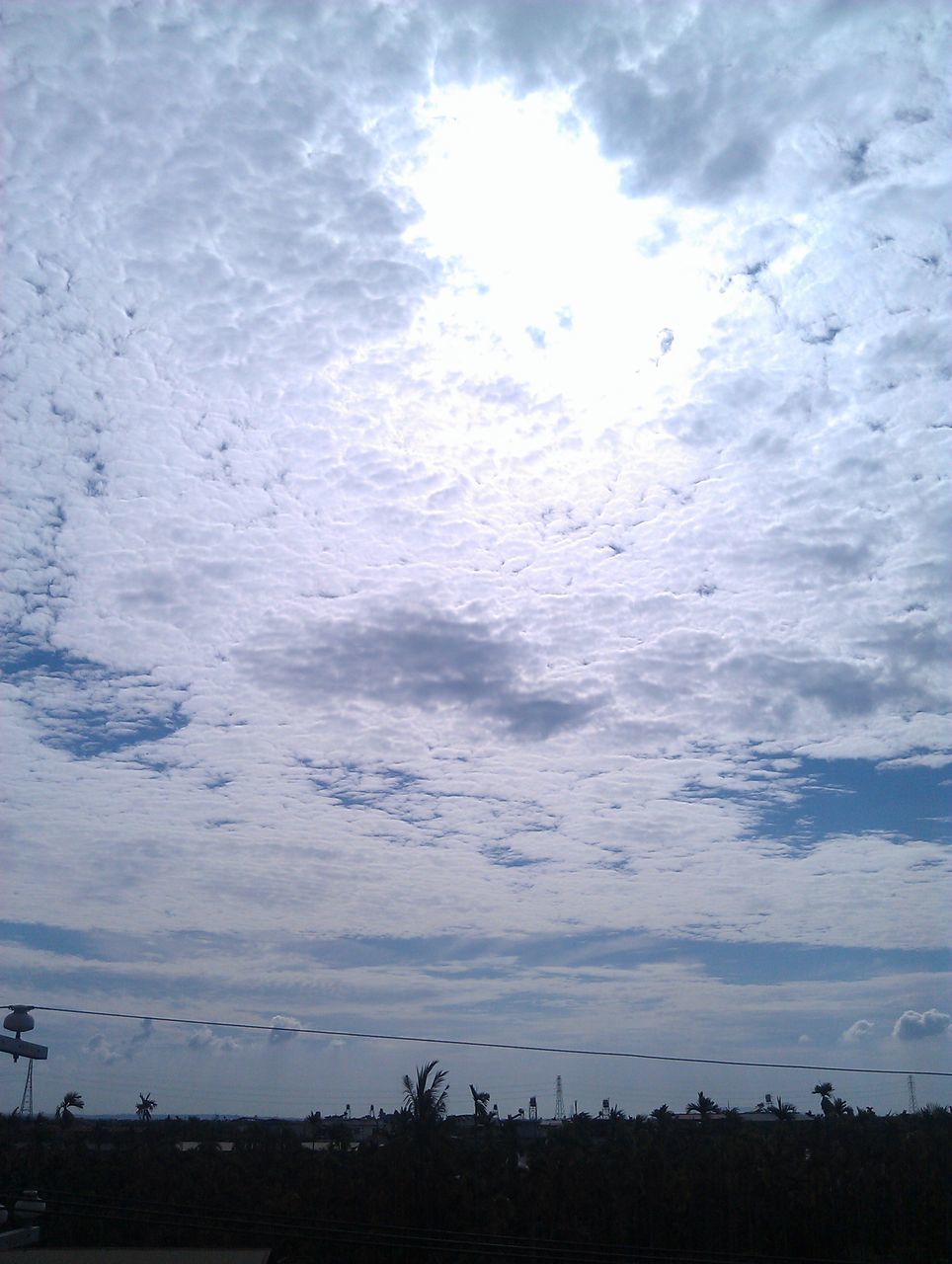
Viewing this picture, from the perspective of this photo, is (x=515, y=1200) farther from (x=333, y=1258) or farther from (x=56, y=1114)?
(x=56, y=1114)

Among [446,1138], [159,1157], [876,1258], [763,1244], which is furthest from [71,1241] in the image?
[876,1258]

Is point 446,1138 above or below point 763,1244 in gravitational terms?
above

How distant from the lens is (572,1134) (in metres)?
60.8

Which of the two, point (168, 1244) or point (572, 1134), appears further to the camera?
point (572, 1134)

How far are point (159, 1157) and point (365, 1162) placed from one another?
1026 centimetres

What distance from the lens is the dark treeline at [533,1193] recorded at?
3794 centimetres

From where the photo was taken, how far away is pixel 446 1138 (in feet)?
154

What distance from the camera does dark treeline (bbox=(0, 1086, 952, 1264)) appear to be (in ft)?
124

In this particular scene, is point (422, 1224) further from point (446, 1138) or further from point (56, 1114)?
point (56, 1114)

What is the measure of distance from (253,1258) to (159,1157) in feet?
75.5

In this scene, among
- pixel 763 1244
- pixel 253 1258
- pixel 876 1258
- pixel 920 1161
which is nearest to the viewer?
pixel 253 1258

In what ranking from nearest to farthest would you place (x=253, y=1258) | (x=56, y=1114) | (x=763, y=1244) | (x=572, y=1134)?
(x=253, y=1258) < (x=763, y=1244) < (x=572, y=1134) < (x=56, y=1114)

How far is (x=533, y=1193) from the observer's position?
133ft

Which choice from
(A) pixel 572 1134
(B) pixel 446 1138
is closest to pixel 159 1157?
(B) pixel 446 1138
